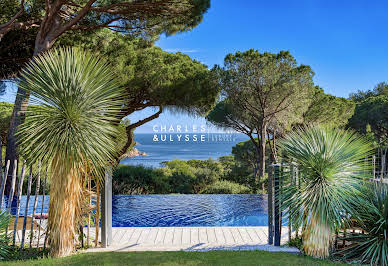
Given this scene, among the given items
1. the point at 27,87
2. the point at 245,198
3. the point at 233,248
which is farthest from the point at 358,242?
the point at 245,198

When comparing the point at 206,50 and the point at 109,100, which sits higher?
the point at 206,50

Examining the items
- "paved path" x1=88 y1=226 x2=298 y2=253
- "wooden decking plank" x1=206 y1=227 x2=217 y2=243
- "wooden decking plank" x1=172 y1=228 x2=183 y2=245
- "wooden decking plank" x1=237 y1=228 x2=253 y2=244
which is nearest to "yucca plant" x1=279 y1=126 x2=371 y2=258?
"paved path" x1=88 y1=226 x2=298 y2=253

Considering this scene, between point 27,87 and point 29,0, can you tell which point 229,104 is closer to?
point 29,0

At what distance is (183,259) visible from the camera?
389 centimetres

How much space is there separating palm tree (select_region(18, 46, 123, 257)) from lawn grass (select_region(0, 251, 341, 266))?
35 cm

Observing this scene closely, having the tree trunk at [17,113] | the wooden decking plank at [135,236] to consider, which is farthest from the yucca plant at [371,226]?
the tree trunk at [17,113]

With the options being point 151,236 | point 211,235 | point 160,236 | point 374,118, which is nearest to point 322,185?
point 211,235

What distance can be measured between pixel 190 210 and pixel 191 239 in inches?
153

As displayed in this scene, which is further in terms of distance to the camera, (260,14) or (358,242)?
(260,14)

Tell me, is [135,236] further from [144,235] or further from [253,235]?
[253,235]

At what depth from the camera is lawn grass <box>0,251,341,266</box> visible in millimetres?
3760

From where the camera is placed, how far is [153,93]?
11555 millimetres

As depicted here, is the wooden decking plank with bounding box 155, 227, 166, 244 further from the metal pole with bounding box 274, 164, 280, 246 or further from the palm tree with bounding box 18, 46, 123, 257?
the metal pole with bounding box 274, 164, 280, 246

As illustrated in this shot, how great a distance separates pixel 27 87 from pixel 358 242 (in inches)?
182
